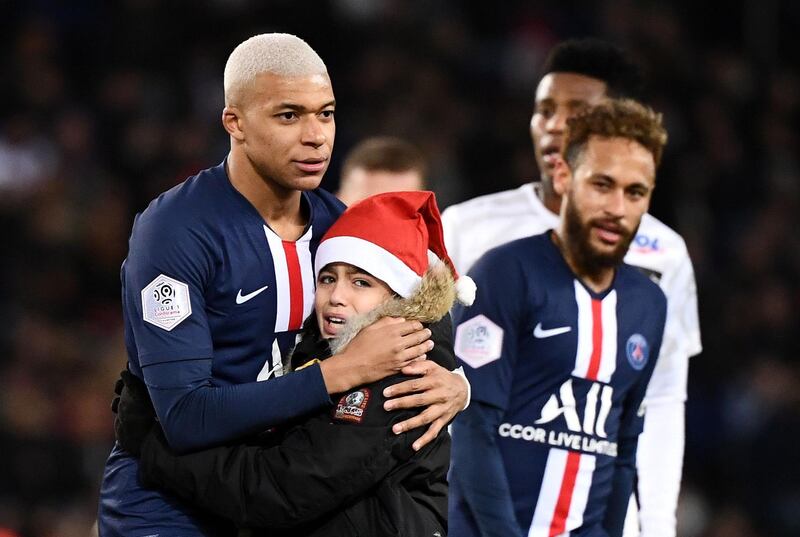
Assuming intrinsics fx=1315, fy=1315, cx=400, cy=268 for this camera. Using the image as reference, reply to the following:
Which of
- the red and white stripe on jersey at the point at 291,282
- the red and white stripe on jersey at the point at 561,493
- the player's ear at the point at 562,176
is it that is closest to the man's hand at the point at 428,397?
the red and white stripe on jersey at the point at 291,282

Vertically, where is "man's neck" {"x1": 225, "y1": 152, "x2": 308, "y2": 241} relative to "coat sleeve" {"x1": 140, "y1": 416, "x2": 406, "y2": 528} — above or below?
above

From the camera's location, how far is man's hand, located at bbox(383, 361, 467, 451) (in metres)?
2.85

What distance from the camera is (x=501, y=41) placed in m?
9.10

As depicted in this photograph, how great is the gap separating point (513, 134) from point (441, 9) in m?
1.29

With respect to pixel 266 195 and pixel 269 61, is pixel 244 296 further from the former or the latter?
pixel 269 61

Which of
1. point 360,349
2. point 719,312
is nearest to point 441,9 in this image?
point 719,312

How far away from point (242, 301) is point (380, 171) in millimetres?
1719

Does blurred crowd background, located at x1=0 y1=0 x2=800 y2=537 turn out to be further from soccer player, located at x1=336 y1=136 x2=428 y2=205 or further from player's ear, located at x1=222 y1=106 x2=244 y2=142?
player's ear, located at x1=222 y1=106 x2=244 y2=142

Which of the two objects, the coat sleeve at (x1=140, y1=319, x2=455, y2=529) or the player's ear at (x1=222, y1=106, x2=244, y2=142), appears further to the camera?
the player's ear at (x1=222, y1=106, x2=244, y2=142)

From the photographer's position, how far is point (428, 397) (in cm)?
290

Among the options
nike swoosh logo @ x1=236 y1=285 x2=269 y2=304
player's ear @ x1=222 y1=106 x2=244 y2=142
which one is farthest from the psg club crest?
player's ear @ x1=222 y1=106 x2=244 y2=142

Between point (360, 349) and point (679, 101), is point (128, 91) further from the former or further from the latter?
point (360, 349)

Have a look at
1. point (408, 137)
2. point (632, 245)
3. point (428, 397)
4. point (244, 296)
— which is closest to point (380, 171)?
point (632, 245)

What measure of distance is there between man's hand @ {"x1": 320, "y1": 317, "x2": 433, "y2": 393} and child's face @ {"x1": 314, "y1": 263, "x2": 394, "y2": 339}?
0.10 m
